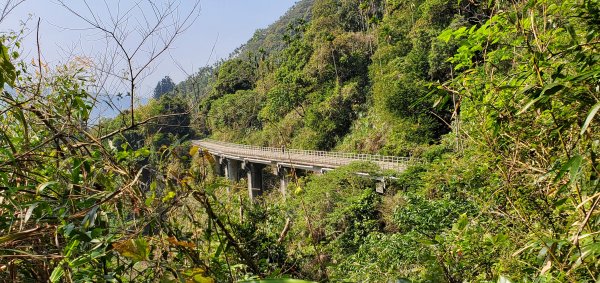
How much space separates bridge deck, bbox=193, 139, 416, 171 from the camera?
1628cm

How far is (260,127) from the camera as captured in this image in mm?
32844

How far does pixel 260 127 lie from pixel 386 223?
22.5 metres

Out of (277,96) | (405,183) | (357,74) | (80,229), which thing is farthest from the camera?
(277,96)

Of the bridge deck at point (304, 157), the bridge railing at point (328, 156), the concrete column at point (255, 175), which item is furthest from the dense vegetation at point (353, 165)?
the concrete column at point (255, 175)

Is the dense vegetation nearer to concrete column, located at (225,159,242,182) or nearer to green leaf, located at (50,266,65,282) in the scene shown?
green leaf, located at (50,266,65,282)

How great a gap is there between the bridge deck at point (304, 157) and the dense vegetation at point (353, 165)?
1.26m

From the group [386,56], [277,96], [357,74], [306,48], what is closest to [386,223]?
[386,56]

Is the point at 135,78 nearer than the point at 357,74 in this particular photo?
Yes

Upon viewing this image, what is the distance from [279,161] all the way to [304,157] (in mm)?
1533

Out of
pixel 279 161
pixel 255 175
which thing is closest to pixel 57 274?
pixel 279 161

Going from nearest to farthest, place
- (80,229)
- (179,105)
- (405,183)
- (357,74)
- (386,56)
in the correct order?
(80,229) < (179,105) < (405,183) < (386,56) < (357,74)

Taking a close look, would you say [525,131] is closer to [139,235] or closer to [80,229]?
[139,235]

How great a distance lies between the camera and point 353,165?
14.8 metres

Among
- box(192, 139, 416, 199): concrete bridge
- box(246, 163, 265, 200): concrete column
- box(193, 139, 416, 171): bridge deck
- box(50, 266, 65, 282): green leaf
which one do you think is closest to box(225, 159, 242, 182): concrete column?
box(192, 139, 416, 199): concrete bridge
